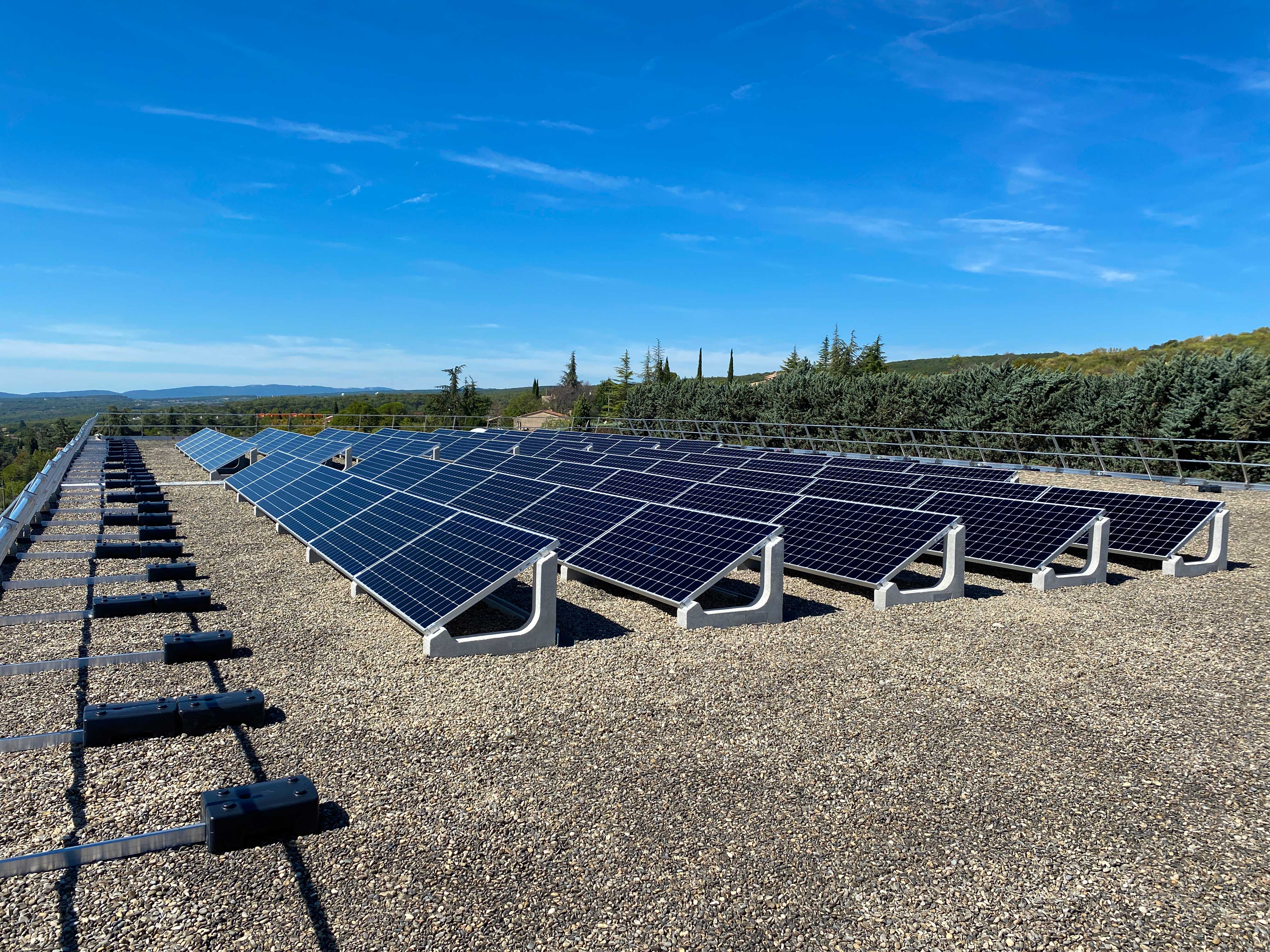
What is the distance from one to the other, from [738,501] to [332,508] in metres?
8.39

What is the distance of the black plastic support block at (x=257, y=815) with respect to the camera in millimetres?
5051

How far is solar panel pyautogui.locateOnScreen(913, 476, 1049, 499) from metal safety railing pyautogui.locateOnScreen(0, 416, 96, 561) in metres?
16.7

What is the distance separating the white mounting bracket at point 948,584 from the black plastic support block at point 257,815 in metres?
8.51

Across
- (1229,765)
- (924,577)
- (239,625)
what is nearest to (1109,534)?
(924,577)

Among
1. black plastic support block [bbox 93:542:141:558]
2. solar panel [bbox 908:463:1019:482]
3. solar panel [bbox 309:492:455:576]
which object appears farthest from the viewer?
solar panel [bbox 908:463:1019:482]

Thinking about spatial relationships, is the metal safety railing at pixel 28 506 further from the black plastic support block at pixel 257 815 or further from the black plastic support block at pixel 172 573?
the black plastic support block at pixel 257 815

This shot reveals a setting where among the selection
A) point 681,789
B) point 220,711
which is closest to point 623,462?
point 220,711

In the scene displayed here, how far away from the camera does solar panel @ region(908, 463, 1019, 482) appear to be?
18.2 meters

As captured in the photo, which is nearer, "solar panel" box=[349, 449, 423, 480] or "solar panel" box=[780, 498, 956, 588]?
"solar panel" box=[780, 498, 956, 588]

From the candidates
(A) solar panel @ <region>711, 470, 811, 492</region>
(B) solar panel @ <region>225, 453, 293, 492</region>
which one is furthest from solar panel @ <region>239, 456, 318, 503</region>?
(A) solar panel @ <region>711, 470, 811, 492</region>

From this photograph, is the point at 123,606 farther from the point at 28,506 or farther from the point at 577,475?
the point at 577,475

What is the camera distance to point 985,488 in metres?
16.0

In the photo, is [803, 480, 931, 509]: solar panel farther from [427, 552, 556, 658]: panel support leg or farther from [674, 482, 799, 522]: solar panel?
[427, 552, 556, 658]: panel support leg

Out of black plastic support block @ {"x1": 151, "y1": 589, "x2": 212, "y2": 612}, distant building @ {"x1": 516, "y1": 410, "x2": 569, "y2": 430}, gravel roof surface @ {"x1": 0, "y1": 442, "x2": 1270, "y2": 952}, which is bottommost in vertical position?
gravel roof surface @ {"x1": 0, "y1": 442, "x2": 1270, "y2": 952}
